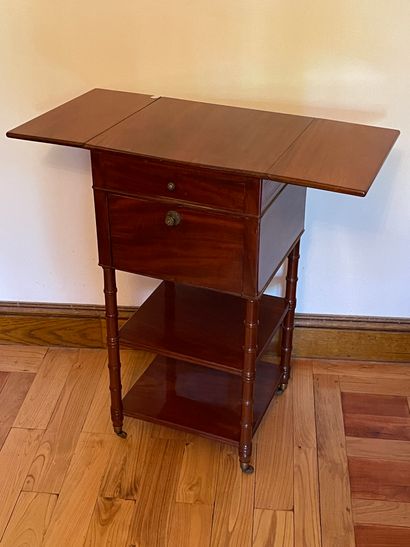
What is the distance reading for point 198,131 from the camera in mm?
1553

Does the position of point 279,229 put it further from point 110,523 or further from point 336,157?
point 110,523

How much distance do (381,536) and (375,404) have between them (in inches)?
18.1

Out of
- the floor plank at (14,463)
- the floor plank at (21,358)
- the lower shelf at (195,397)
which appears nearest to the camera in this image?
the floor plank at (14,463)

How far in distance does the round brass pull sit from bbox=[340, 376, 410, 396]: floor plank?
87cm

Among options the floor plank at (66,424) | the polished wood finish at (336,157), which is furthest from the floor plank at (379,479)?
the polished wood finish at (336,157)

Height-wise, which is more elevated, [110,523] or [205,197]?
[205,197]

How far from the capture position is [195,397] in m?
1.98

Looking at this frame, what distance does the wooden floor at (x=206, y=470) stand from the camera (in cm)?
169

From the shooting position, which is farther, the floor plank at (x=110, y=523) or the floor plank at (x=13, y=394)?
the floor plank at (x=13, y=394)

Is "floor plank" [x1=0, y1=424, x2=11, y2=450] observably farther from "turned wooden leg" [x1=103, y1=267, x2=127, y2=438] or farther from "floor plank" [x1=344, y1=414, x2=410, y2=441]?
"floor plank" [x1=344, y1=414, x2=410, y2=441]

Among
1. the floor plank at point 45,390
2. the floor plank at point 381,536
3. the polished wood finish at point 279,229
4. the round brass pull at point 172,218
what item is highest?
the round brass pull at point 172,218

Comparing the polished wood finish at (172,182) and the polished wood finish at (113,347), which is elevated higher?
the polished wood finish at (172,182)

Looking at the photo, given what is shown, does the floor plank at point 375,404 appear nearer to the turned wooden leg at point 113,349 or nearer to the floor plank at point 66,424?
the turned wooden leg at point 113,349

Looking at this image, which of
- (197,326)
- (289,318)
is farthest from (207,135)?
(289,318)
